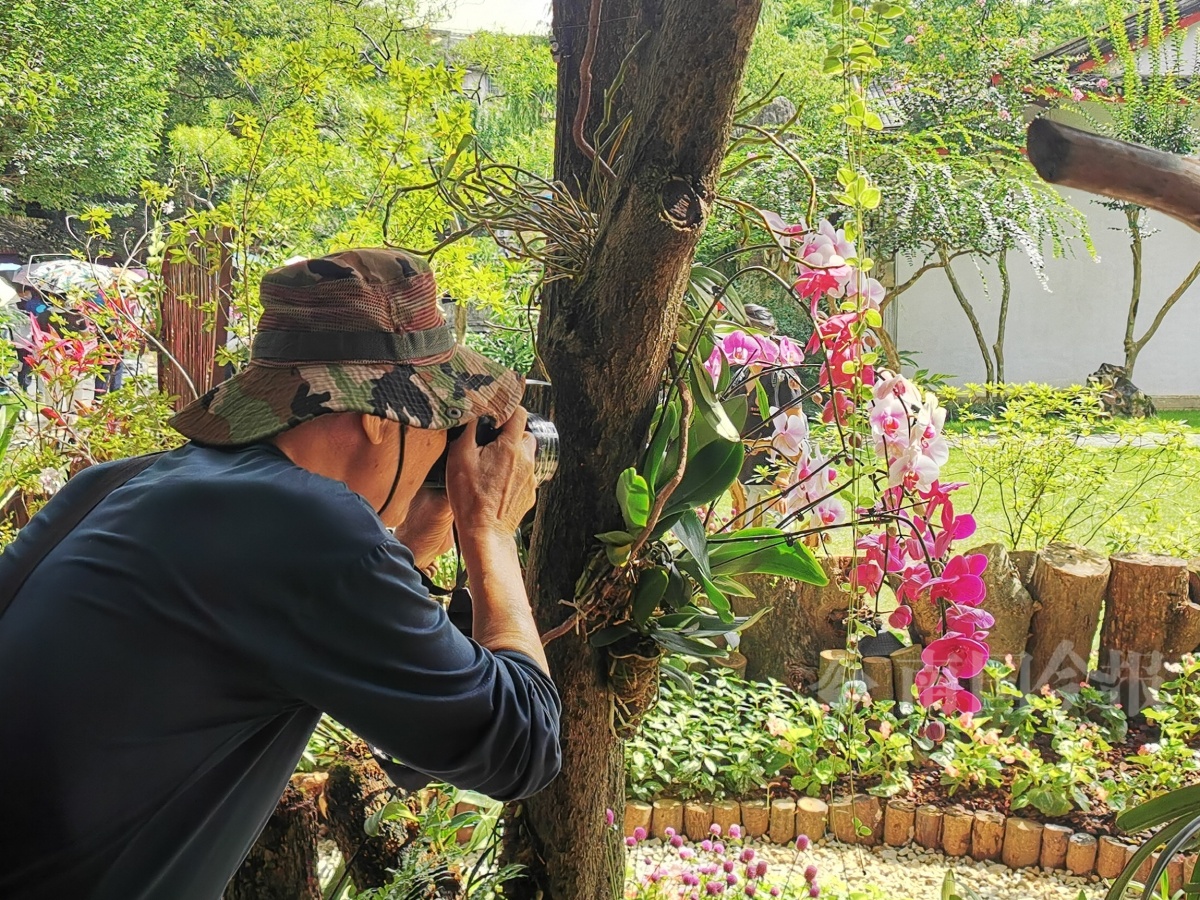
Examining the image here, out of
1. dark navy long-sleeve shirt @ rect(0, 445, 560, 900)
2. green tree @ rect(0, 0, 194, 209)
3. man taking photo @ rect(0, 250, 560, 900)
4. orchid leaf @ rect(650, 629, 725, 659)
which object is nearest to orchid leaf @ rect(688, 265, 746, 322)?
orchid leaf @ rect(650, 629, 725, 659)

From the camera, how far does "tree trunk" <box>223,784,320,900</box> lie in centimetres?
141

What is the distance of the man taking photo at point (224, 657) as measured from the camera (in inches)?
29.9

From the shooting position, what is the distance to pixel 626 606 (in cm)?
121

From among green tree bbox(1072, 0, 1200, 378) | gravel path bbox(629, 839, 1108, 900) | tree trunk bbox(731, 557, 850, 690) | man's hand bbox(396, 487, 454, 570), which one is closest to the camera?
man's hand bbox(396, 487, 454, 570)

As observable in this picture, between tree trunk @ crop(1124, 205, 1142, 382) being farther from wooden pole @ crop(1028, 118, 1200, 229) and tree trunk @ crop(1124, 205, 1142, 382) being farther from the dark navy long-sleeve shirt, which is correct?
the dark navy long-sleeve shirt

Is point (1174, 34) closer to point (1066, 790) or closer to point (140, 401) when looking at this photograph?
point (1066, 790)

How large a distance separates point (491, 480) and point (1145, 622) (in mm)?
2724

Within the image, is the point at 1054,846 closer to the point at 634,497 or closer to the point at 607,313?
the point at 634,497

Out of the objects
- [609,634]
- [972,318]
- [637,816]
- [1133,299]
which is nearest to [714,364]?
[609,634]

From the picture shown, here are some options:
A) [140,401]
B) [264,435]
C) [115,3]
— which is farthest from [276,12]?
[264,435]

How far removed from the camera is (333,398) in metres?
0.85

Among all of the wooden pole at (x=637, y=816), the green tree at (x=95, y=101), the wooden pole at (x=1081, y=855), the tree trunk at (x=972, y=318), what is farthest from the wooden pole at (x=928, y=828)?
the green tree at (x=95, y=101)

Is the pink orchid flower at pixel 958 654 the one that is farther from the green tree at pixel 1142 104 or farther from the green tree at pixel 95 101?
the green tree at pixel 95 101

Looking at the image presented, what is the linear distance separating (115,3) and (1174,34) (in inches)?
362
